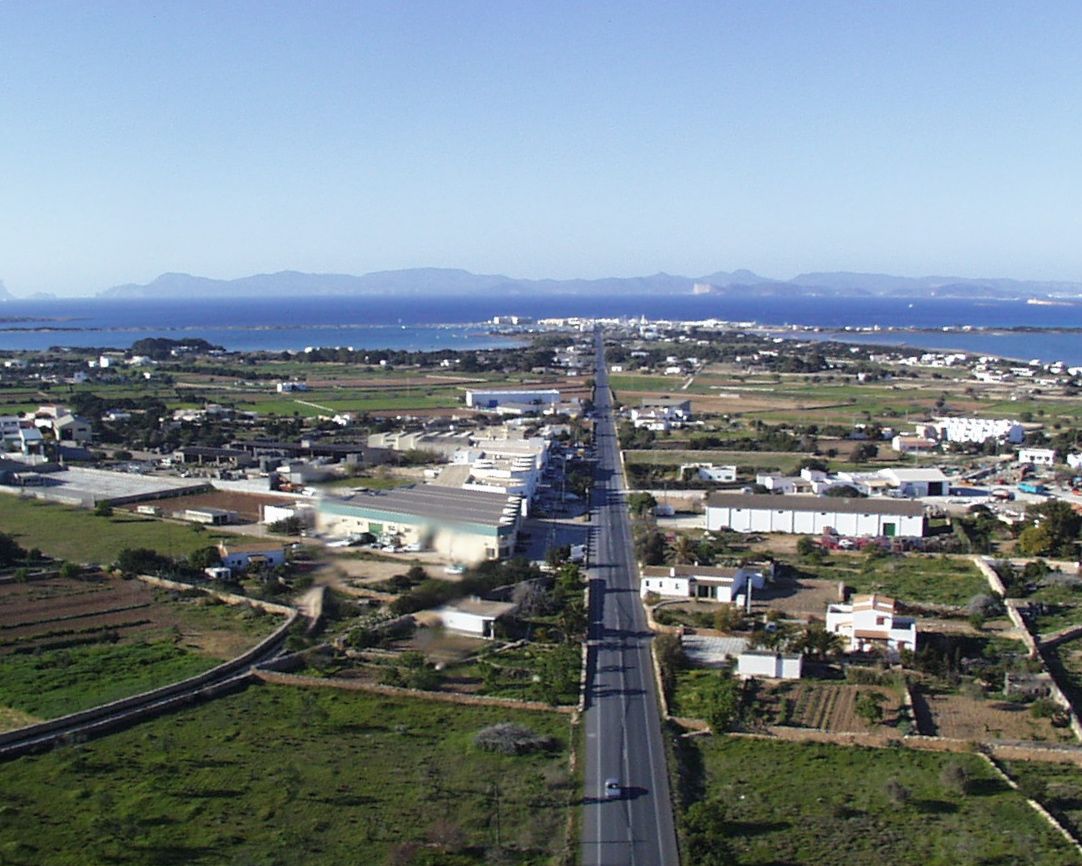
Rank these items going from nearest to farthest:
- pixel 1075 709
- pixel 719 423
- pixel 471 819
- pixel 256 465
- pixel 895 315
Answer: pixel 471 819
pixel 1075 709
pixel 256 465
pixel 719 423
pixel 895 315

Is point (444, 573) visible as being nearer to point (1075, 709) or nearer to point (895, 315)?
point (1075, 709)

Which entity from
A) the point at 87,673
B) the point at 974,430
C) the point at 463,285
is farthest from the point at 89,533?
the point at 463,285

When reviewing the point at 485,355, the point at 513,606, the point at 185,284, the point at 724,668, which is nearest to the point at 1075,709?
the point at 724,668

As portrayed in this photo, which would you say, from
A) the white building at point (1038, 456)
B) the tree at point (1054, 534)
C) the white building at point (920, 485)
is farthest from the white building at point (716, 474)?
the white building at point (1038, 456)

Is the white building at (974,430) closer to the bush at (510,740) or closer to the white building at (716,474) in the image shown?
the white building at (716,474)

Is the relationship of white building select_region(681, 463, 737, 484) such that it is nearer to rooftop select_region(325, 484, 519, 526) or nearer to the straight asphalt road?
the straight asphalt road

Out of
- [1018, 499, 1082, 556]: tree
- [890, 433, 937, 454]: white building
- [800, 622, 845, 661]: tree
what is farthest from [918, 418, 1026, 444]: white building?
[800, 622, 845, 661]: tree
